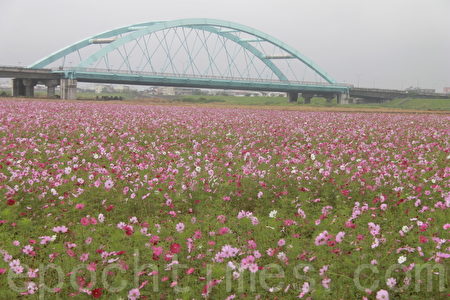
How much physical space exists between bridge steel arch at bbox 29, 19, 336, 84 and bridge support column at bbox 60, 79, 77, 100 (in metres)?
8.95

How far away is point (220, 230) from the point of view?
5570 millimetres

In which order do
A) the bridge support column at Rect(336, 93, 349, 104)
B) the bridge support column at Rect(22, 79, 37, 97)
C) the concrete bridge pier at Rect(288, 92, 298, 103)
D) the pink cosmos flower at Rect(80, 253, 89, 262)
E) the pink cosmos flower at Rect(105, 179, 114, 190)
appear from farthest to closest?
the bridge support column at Rect(336, 93, 349, 104), the concrete bridge pier at Rect(288, 92, 298, 103), the bridge support column at Rect(22, 79, 37, 97), the pink cosmos flower at Rect(105, 179, 114, 190), the pink cosmos flower at Rect(80, 253, 89, 262)

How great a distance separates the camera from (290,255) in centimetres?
534

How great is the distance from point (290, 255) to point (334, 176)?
4.02m

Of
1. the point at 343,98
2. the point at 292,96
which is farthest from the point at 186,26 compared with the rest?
the point at 343,98

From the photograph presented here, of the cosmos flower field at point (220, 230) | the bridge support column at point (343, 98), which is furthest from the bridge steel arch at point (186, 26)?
the cosmos flower field at point (220, 230)

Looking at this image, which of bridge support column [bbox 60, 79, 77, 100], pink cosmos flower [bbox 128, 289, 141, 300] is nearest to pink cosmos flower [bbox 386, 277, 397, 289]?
pink cosmos flower [bbox 128, 289, 141, 300]

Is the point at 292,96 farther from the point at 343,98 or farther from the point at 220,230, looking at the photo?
the point at 220,230

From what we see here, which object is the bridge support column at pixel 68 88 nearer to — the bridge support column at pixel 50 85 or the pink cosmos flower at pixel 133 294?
the bridge support column at pixel 50 85

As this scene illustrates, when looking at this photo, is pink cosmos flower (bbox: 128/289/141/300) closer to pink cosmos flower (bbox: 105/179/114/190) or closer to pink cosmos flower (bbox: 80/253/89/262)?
pink cosmos flower (bbox: 80/253/89/262)

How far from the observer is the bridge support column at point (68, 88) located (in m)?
67.1

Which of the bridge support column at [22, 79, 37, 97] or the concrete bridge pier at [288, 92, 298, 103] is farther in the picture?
the concrete bridge pier at [288, 92, 298, 103]

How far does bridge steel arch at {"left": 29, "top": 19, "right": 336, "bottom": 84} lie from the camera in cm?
7944

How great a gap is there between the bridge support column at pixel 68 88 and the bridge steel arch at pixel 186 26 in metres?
8.95
